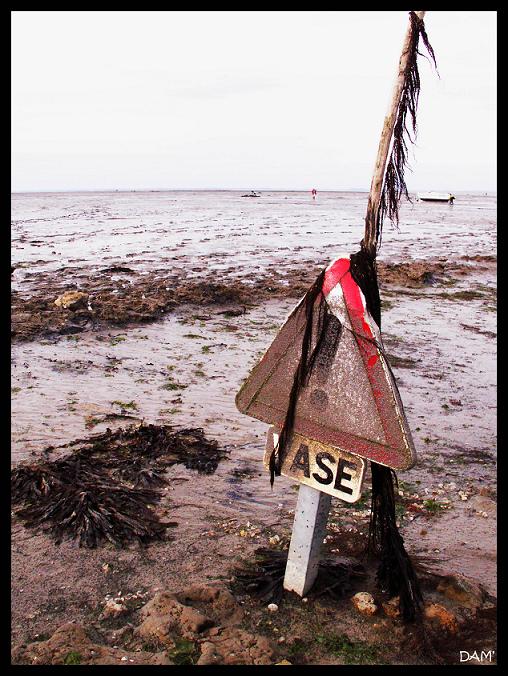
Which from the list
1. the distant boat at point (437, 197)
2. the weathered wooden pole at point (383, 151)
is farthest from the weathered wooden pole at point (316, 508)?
the distant boat at point (437, 197)

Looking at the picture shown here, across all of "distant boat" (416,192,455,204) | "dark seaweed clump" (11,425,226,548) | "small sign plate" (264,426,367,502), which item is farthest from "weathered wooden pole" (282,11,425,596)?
"distant boat" (416,192,455,204)

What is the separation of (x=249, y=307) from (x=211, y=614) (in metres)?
9.30

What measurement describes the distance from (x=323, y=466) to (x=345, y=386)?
46 cm

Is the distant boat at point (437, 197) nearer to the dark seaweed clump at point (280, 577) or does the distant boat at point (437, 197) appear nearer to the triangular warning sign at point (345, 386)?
the dark seaweed clump at point (280, 577)

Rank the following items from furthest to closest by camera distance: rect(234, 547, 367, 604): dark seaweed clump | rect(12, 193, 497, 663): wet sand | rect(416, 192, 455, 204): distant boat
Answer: rect(416, 192, 455, 204): distant boat, rect(12, 193, 497, 663): wet sand, rect(234, 547, 367, 604): dark seaweed clump

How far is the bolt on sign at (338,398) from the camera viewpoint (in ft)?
8.77

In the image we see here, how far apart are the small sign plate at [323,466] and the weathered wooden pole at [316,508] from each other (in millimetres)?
118

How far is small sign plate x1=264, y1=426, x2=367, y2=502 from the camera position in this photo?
281 centimetres

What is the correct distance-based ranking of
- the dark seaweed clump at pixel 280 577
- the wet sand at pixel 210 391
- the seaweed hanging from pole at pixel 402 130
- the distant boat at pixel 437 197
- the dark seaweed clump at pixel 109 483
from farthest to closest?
the distant boat at pixel 437 197 → the dark seaweed clump at pixel 109 483 → the wet sand at pixel 210 391 → the dark seaweed clump at pixel 280 577 → the seaweed hanging from pole at pixel 402 130

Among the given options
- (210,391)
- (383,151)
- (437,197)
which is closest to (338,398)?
(383,151)

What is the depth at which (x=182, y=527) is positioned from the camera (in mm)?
4301

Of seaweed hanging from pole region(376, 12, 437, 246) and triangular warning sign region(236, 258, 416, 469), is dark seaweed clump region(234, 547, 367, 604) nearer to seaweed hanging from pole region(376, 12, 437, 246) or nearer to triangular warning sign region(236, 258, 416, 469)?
triangular warning sign region(236, 258, 416, 469)

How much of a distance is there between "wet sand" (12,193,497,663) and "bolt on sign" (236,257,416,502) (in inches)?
50.5

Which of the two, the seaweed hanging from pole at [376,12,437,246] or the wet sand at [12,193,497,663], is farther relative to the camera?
the wet sand at [12,193,497,663]
